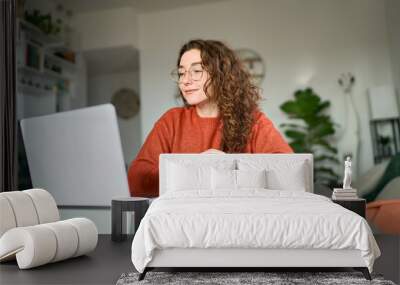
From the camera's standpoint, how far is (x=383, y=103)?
6.14 meters

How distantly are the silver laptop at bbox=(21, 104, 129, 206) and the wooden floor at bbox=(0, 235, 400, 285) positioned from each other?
0.49m

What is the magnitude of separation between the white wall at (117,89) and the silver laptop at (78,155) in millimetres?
4433

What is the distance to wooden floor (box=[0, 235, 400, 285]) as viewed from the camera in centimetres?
239

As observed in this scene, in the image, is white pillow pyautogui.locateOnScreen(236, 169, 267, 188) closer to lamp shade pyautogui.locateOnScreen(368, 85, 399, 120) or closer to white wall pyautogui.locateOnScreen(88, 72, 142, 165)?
lamp shade pyautogui.locateOnScreen(368, 85, 399, 120)

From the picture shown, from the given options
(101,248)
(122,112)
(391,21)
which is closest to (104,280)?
(101,248)

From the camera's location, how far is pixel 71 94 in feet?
23.0

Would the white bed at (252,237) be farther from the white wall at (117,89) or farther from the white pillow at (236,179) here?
the white wall at (117,89)

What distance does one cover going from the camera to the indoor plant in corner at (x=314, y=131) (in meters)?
6.27

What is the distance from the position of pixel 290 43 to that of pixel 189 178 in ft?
12.9

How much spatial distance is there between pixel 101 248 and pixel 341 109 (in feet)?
14.1

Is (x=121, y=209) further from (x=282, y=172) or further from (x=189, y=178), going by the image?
(x=282, y=172)

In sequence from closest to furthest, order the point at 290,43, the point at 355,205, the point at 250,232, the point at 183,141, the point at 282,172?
the point at 250,232
the point at 355,205
the point at 282,172
the point at 183,141
the point at 290,43

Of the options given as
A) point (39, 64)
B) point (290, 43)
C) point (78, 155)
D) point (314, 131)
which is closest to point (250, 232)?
point (78, 155)

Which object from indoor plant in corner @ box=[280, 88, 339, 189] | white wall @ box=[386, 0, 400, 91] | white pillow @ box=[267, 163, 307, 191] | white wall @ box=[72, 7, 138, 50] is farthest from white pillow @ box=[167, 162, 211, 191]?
white wall @ box=[72, 7, 138, 50]
